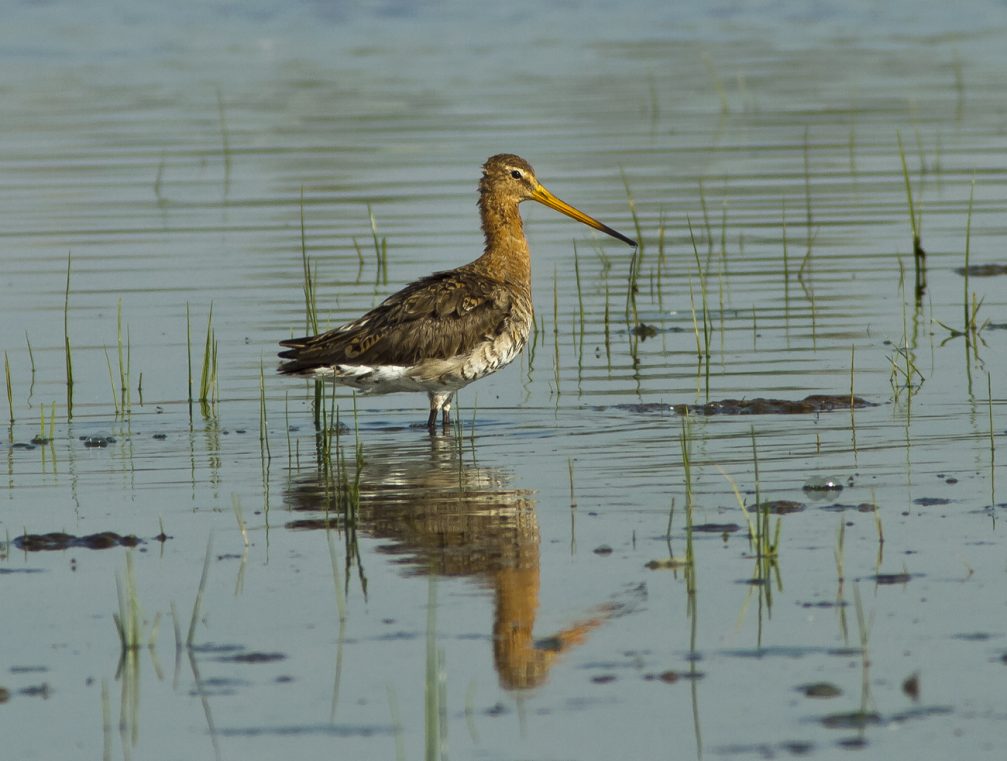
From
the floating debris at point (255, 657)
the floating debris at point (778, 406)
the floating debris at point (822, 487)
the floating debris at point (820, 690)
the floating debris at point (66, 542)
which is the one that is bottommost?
the floating debris at point (820, 690)

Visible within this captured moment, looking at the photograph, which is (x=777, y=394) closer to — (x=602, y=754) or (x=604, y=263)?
(x=604, y=263)

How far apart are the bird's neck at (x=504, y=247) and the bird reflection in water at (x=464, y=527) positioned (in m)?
1.84

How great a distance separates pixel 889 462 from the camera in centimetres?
884

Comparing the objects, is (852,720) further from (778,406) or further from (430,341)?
(430,341)

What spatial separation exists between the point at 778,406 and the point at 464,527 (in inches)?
116

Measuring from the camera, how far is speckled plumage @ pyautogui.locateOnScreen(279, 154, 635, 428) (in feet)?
33.6

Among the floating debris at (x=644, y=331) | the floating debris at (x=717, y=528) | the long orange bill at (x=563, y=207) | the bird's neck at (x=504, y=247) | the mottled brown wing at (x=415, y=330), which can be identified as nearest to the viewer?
the floating debris at (x=717, y=528)

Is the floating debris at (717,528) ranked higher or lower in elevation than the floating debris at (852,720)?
higher

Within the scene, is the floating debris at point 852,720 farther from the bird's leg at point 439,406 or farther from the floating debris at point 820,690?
the bird's leg at point 439,406

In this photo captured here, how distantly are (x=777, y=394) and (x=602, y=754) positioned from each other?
5.61 meters

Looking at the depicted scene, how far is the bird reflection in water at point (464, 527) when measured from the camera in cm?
629

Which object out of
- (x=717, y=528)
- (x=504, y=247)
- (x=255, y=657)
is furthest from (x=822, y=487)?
(x=504, y=247)

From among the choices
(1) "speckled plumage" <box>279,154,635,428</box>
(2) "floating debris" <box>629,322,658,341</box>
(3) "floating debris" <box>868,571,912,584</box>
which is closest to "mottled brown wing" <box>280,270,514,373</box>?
(1) "speckled plumage" <box>279,154,635,428</box>

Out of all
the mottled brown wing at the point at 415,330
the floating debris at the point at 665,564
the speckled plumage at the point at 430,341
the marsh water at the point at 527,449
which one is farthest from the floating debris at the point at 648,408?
the floating debris at the point at 665,564
